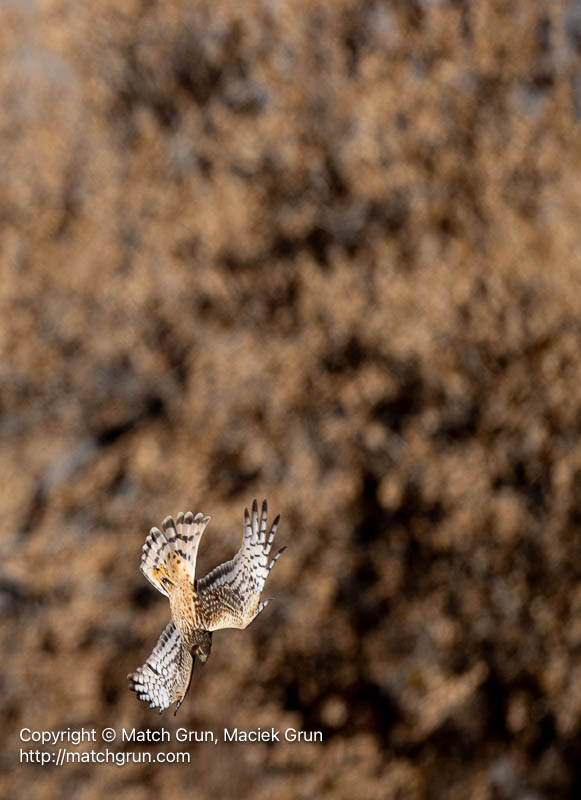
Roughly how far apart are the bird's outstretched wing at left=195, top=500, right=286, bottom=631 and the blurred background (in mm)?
309

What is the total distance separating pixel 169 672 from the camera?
88cm

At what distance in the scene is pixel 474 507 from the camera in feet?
4.10

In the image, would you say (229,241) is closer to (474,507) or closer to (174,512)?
(174,512)

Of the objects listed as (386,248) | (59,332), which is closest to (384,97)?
(386,248)

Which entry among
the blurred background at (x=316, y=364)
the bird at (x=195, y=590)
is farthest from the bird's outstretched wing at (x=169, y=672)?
the blurred background at (x=316, y=364)

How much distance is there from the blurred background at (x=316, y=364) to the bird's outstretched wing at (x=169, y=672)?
211 mm

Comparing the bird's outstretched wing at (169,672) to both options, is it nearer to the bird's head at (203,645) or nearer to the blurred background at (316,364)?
the bird's head at (203,645)

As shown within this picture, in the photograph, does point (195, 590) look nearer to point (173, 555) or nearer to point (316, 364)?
point (173, 555)

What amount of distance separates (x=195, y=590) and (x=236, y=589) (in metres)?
0.04

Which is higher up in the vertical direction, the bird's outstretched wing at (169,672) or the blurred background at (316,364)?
the blurred background at (316,364)

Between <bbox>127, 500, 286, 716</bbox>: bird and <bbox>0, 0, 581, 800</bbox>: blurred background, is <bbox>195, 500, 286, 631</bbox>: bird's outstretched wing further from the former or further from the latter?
<bbox>0, 0, 581, 800</bbox>: blurred background

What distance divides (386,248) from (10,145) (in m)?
0.52

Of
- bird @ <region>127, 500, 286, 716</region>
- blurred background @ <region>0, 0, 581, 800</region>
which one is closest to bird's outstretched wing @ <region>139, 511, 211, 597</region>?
bird @ <region>127, 500, 286, 716</region>

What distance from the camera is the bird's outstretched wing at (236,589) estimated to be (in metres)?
0.81
